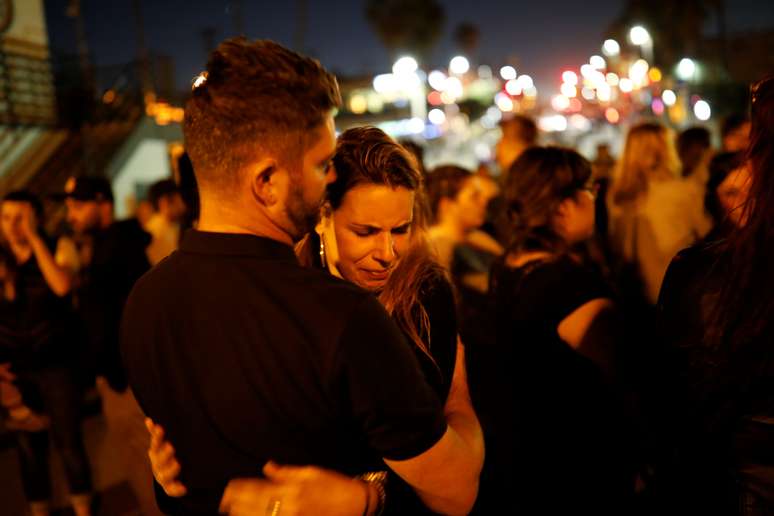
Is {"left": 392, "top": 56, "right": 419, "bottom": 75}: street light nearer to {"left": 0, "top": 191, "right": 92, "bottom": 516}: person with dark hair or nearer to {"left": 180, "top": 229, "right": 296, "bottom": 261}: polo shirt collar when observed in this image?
{"left": 0, "top": 191, "right": 92, "bottom": 516}: person with dark hair

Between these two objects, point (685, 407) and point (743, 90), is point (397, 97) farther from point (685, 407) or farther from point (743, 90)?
point (685, 407)

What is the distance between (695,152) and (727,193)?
2.86m

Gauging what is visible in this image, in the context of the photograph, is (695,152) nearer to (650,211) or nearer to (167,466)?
(650,211)

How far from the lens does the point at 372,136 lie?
81.4 inches

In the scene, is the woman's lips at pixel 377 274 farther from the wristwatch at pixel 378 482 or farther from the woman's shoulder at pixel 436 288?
the wristwatch at pixel 378 482

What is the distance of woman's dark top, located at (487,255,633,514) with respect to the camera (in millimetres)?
2695

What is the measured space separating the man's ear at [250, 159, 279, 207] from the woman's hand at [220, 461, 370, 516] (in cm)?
58

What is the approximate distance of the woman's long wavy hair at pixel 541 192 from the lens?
3016mm

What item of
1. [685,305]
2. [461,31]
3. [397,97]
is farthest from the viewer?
[461,31]

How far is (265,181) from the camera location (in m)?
1.43

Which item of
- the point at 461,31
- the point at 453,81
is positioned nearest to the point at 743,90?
the point at 453,81

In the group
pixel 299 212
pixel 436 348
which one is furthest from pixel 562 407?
pixel 299 212

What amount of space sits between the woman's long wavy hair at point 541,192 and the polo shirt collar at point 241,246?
5.84 ft

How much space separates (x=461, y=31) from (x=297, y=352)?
A: 206ft
